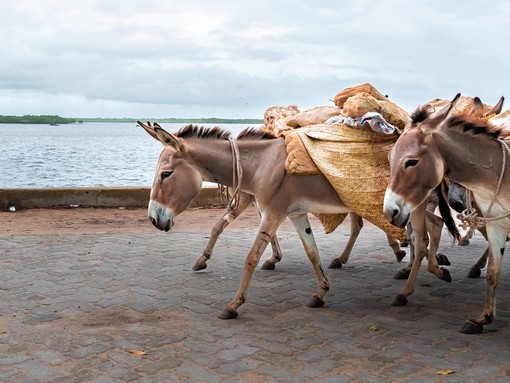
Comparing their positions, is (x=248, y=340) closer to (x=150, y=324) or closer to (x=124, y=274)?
(x=150, y=324)

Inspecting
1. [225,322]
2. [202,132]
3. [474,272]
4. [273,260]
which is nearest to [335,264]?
[273,260]

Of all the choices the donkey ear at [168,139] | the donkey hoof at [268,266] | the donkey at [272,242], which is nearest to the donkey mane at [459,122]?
the donkey ear at [168,139]

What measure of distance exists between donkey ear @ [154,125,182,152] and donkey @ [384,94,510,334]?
6.39 feet

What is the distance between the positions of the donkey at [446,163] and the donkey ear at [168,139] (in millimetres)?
1948

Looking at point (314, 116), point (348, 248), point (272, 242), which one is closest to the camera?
point (314, 116)

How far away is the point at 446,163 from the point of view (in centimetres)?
469

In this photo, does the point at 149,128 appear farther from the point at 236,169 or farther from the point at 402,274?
the point at 402,274

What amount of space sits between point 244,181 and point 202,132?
629mm

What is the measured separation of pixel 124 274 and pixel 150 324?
1944 millimetres

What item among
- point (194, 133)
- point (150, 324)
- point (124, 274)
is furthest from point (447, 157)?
point (124, 274)

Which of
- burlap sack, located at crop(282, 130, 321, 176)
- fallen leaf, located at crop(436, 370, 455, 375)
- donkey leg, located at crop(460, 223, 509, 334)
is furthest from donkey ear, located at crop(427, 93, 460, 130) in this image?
fallen leaf, located at crop(436, 370, 455, 375)

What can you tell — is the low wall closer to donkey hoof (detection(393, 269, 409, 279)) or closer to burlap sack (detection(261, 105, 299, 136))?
burlap sack (detection(261, 105, 299, 136))

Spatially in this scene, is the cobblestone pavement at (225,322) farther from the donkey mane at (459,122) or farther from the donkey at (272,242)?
the donkey mane at (459,122)

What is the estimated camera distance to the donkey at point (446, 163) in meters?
4.58
